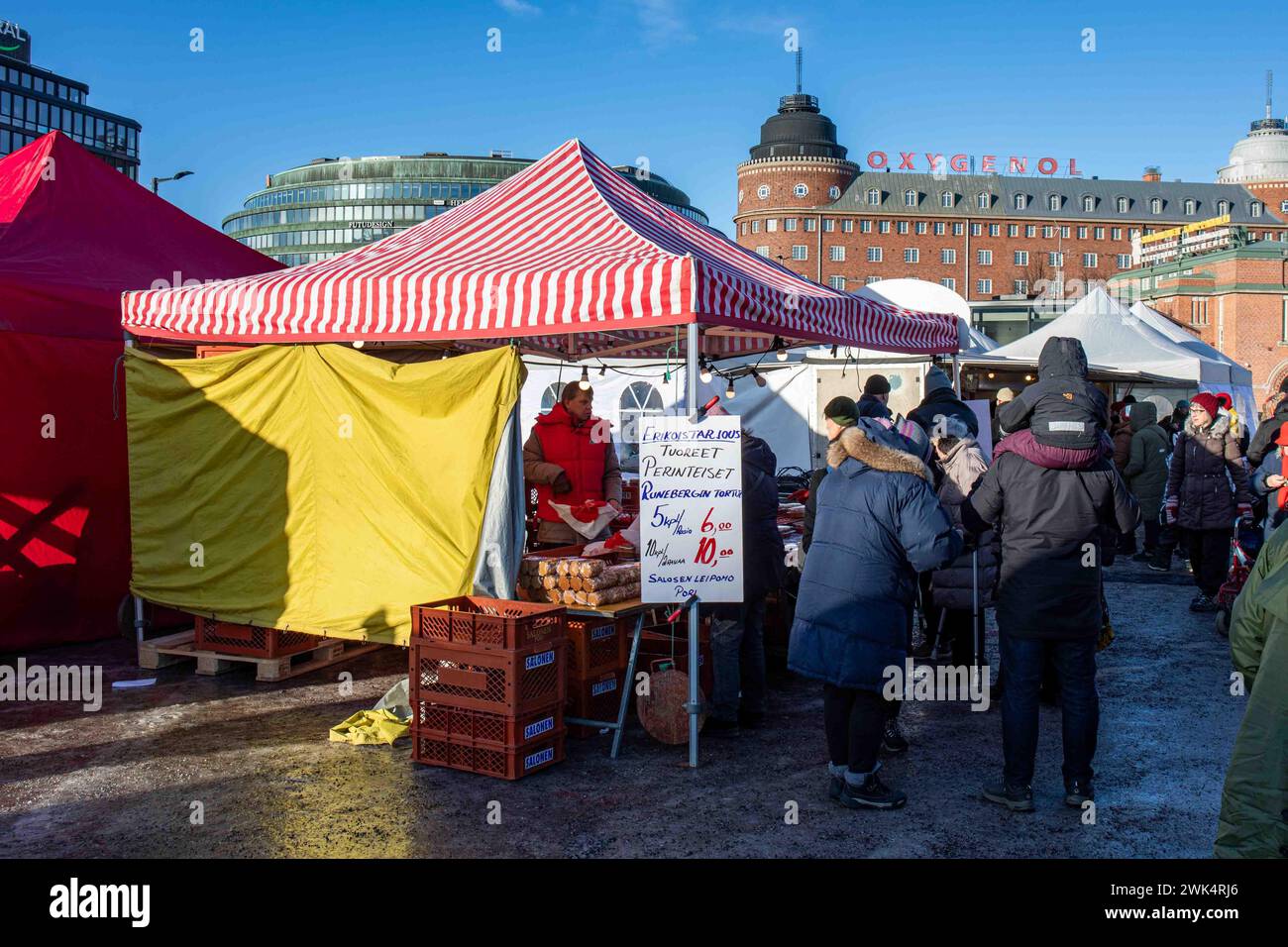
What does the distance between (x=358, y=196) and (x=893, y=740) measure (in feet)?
370

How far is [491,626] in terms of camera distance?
235 inches

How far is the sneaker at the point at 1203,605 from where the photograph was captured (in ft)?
36.0

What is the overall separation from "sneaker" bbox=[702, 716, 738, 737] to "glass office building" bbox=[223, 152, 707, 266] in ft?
343

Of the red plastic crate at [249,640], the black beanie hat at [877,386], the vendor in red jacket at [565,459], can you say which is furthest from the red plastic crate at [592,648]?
the black beanie hat at [877,386]

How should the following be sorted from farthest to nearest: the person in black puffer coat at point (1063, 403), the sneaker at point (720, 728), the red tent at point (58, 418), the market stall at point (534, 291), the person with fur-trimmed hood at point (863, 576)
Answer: the red tent at point (58, 418) → the sneaker at point (720, 728) → the market stall at point (534, 291) → the person in black puffer coat at point (1063, 403) → the person with fur-trimmed hood at point (863, 576)

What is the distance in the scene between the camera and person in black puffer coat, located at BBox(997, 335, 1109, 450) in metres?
5.26

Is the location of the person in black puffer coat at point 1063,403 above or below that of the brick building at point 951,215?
below

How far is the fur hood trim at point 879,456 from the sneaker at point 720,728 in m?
2.29

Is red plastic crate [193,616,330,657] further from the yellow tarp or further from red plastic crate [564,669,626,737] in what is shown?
red plastic crate [564,669,626,737]

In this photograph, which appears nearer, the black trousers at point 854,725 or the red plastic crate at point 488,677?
the black trousers at point 854,725

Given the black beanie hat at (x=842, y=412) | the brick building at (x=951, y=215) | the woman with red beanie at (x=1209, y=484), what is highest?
the brick building at (x=951, y=215)

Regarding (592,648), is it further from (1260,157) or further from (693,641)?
(1260,157)

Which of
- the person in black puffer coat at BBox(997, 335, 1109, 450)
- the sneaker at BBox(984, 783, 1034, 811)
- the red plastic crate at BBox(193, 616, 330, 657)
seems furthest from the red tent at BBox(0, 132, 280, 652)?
the sneaker at BBox(984, 783, 1034, 811)

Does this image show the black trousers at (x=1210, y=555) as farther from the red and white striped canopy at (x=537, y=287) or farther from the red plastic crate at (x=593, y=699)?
the red plastic crate at (x=593, y=699)
